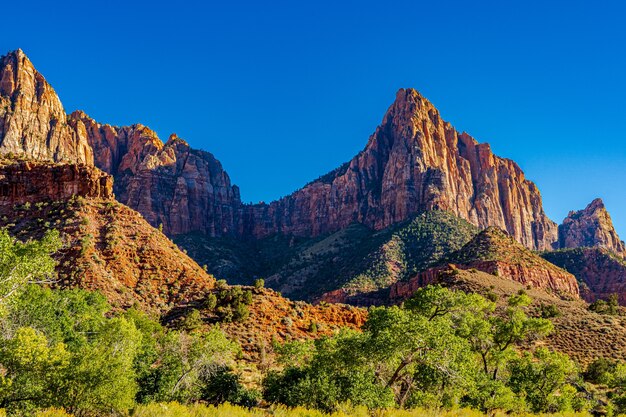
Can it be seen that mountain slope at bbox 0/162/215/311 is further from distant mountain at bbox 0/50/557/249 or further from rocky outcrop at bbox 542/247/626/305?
rocky outcrop at bbox 542/247/626/305

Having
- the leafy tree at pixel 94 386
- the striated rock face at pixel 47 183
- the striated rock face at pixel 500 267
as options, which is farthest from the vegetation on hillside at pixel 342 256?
the leafy tree at pixel 94 386

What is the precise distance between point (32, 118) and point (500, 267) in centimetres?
12083

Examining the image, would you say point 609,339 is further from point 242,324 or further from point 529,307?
point 242,324

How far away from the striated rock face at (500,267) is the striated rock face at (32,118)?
8935cm

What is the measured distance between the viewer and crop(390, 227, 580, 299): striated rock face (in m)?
85.7

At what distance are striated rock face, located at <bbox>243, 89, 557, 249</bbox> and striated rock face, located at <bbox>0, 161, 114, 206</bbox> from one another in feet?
317

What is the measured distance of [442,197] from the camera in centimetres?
14262

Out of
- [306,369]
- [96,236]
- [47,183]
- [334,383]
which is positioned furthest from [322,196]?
[334,383]

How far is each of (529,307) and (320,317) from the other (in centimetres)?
3195

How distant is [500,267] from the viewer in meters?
84.8

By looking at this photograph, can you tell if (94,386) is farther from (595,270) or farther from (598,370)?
(595,270)

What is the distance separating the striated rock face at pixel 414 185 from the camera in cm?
14975

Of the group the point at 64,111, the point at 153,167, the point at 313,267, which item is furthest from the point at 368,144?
the point at 64,111

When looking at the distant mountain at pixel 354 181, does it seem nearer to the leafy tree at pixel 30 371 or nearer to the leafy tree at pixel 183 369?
the leafy tree at pixel 183 369
